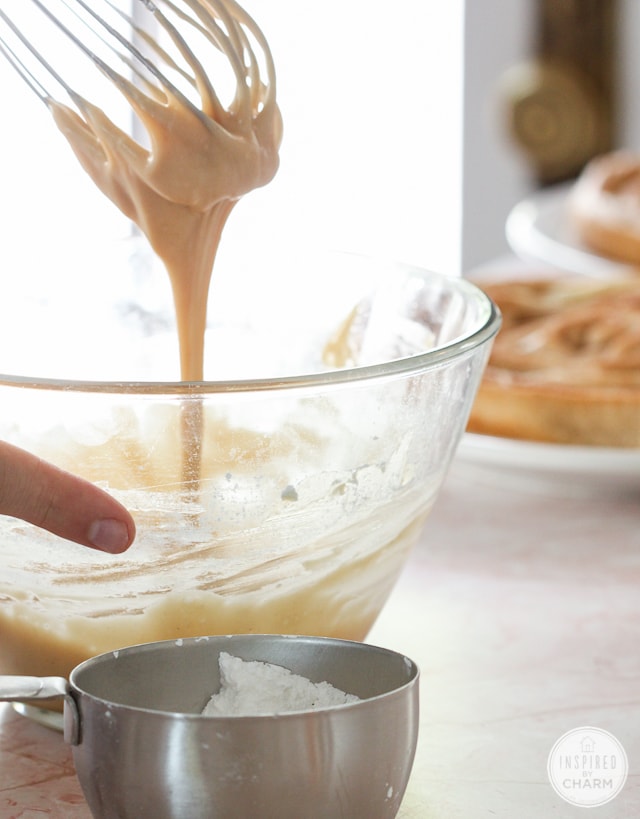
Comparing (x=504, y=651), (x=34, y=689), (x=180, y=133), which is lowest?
(x=504, y=651)

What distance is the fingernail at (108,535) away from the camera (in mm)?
434

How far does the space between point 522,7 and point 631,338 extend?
1649 millimetres

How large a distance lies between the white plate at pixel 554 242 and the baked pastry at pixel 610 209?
0.05 feet

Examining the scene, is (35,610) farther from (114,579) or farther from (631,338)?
(631,338)

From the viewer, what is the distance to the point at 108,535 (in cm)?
44

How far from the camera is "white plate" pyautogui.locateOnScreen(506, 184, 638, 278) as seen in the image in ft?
4.02

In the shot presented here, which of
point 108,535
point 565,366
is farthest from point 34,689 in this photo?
point 565,366

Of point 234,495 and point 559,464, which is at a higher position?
point 234,495

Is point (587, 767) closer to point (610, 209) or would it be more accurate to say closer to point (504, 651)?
point (504, 651)

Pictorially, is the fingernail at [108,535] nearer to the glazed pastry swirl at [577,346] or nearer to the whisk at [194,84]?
the whisk at [194,84]

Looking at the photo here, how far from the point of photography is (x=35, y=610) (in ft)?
1.59

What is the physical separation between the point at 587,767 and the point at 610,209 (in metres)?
0.94

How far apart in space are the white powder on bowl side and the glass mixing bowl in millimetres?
66

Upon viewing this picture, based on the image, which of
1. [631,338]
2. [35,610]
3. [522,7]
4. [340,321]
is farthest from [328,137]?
[35,610]
